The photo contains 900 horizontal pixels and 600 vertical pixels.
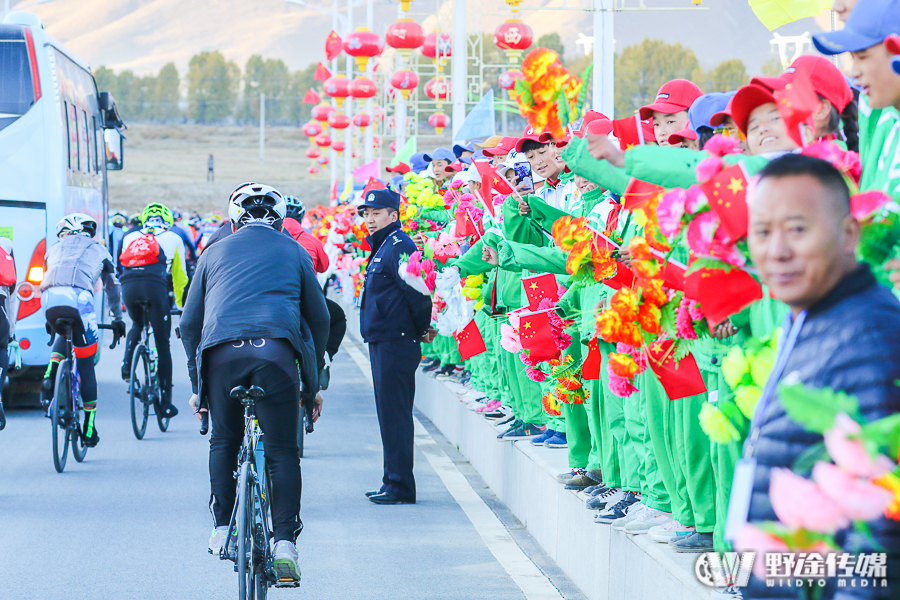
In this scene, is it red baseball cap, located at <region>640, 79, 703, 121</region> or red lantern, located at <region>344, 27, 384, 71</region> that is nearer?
red baseball cap, located at <region>640, 79, 703, 121</region>

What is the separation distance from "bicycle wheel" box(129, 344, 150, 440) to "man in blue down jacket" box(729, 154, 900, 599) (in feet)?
32.4

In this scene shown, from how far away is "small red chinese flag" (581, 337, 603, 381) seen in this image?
256 inches

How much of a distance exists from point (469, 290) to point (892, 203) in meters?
6.66

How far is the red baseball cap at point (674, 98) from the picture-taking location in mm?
6383

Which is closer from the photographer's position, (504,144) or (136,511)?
(136,511)

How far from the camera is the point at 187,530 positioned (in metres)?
8.12

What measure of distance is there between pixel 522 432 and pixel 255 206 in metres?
3.50

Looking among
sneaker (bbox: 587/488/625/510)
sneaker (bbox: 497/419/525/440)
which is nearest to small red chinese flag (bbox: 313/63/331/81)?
sneaker (bbox: 497/419/525/440)

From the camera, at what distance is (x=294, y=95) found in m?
183

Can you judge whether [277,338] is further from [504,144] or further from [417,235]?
[417,235]

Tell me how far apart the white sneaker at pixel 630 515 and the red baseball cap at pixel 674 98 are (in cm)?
201

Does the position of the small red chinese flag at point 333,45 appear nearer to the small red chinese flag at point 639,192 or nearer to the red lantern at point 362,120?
the red lantern at point 362,120

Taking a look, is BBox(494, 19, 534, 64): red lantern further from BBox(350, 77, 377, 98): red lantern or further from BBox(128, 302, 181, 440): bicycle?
BBox(350, 77, 377, 98): red lantern

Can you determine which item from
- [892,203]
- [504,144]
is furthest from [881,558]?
[504,144]
